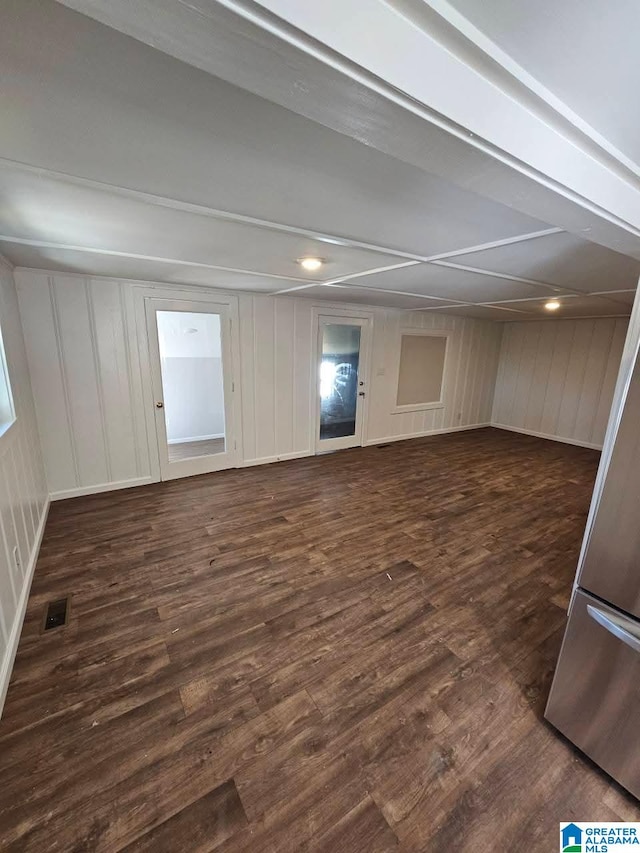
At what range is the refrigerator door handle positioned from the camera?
121cm

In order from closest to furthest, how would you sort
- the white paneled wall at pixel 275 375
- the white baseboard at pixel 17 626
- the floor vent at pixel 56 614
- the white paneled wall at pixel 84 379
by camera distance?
the white baseboard at pixel 17 626 < the floor vent at pixel 56 614 < the white paneled wall at pixel 84 379 < the white paneled wall at pixel 275 375

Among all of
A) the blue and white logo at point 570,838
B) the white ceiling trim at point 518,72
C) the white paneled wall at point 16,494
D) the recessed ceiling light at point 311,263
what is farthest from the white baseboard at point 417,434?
the white ceiling trim at point 518,72

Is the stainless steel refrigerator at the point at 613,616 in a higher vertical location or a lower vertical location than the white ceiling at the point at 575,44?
lower

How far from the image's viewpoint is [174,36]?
0.54 m

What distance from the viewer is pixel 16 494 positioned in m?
2.22

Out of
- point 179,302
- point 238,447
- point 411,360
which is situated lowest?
point 238,447

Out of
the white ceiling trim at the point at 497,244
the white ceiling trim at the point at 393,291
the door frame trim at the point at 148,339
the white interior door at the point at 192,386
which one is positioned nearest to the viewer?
the white ceiling trim at the point at 497,244

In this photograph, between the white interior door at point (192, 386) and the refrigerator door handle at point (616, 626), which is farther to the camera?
the white interior door at point (192, 386)

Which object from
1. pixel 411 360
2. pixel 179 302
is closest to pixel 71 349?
pixel 179 302

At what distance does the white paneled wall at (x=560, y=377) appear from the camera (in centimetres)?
565

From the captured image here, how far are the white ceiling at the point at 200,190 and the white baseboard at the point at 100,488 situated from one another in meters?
2.15

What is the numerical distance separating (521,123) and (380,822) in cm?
220

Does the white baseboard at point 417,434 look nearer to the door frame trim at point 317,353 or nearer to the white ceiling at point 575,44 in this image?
the door frame trim at point 317,353

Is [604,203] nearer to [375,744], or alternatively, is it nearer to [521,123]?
[521,123]
